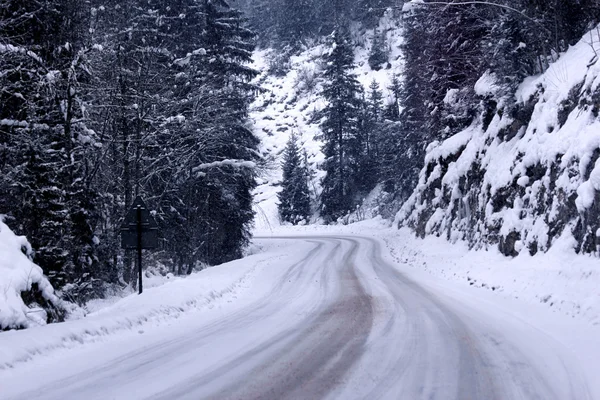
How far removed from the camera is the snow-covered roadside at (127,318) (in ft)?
18.5

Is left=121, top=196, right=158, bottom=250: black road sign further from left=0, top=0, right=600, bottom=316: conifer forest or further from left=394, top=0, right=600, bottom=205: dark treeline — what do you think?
left=394, top=0, right=600, bottom=205: dark treeline

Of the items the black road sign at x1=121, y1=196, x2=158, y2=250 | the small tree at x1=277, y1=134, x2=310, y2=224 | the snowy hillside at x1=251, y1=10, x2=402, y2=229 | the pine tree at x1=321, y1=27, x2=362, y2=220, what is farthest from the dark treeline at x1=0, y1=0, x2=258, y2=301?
the snowy hillside at x1=251, y1=10, x2=402, y2=229

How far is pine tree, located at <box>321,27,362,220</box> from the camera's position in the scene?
47.7m

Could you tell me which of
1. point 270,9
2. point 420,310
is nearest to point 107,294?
point 420,310

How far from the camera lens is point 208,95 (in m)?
18.3

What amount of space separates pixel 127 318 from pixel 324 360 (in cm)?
370

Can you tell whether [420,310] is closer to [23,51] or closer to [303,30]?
[23,51]

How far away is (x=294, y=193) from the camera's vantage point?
177 ft

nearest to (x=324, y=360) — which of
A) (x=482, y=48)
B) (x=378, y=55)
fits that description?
(x=482, y=48)

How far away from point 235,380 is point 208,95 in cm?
1497

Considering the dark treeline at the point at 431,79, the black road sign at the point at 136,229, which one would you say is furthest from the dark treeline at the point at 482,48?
the black road sign at the point at 136,229

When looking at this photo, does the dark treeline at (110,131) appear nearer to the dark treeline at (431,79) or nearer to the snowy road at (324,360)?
the snowy road at (324,360)

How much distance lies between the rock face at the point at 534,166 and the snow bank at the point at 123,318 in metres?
7.86

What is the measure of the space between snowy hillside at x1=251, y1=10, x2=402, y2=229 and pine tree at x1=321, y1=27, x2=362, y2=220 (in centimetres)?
726
